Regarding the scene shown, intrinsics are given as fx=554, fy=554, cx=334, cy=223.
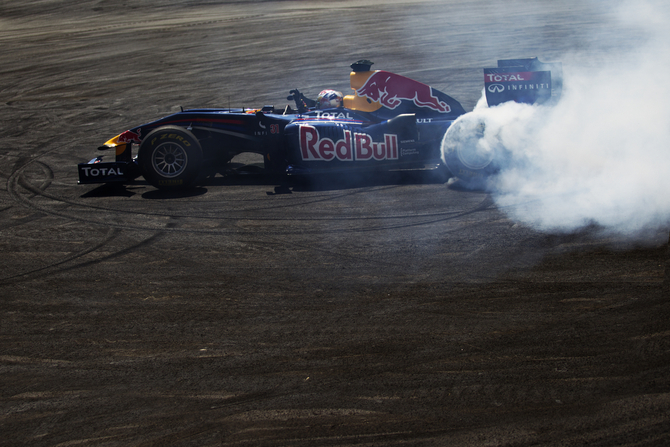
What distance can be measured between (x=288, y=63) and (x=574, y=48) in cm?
965

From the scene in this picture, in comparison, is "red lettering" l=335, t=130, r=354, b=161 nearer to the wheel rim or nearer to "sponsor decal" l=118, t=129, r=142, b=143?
the wheel rim

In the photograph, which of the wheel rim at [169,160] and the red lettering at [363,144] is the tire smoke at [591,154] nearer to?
the red lettering at [363,144]

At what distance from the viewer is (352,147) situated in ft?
28.1

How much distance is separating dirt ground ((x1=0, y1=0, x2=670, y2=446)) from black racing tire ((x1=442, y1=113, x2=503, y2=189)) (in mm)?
399

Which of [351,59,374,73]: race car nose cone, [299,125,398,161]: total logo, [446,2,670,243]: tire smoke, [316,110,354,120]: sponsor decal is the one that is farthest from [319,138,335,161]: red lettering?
[446,2,670,243]: tire smoke

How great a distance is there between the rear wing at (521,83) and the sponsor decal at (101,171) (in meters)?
5.91

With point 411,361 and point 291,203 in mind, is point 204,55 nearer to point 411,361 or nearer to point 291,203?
point 291,203

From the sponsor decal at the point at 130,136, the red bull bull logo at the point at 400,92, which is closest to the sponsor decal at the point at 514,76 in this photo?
the red bull bull logo at the point at 400,92

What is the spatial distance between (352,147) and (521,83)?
2656 mm

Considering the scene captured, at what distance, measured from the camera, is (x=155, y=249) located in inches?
256

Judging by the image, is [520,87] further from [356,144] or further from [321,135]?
[321,135]

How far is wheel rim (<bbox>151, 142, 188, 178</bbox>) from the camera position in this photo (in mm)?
8727

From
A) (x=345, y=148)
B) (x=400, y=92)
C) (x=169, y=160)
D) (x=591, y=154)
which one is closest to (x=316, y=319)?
(x=345, y=148)

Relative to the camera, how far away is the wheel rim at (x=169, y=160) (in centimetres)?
873
